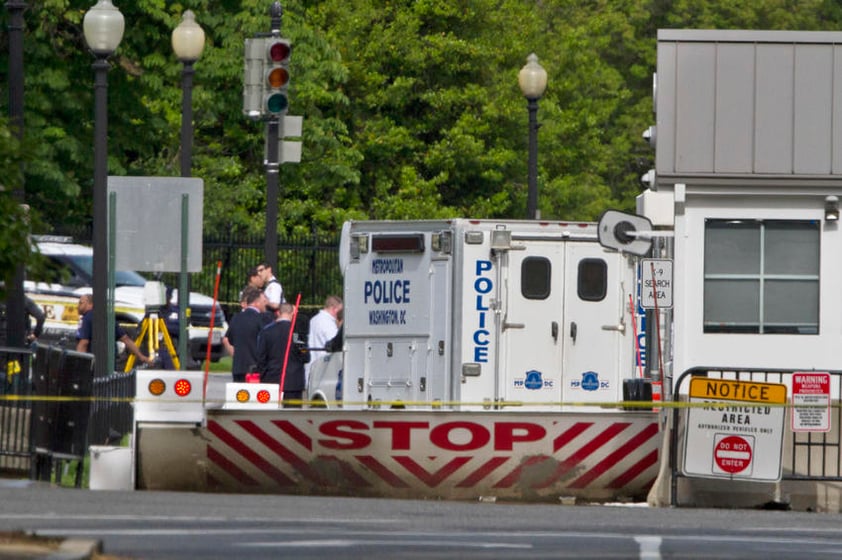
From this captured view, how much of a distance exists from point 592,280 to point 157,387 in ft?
20.1

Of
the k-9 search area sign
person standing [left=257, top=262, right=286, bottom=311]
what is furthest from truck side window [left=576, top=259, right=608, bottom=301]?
the k-9 search area sign

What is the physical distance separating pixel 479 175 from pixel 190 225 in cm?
3111

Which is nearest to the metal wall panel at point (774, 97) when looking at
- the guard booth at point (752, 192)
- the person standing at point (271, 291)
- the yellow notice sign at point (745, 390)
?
the guard booth at point (752, 192)

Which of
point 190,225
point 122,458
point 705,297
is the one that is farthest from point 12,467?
point 705,297

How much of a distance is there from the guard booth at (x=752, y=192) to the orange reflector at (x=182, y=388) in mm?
4983

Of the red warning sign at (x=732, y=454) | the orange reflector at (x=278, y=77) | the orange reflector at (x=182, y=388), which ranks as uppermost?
the orange reflector at (x=278, y=77)

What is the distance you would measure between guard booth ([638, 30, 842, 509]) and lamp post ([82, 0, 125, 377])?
5404mm

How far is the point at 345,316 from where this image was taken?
22141 millimetres

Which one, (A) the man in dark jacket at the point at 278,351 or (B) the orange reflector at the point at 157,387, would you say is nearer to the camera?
(B) the orange reflector at the point at 157,387

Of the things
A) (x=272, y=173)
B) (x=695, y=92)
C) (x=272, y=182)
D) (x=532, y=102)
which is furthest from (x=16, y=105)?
(x=532, y=102)

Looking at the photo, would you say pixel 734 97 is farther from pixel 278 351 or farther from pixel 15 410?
pixel 15 410

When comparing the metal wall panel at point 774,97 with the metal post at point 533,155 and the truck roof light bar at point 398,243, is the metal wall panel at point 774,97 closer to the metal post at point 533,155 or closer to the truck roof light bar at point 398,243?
the truck roof light bar at point 398,243

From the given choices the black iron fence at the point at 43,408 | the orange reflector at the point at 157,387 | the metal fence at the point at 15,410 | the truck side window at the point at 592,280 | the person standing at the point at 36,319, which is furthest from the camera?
the person standing at the point at 36,319

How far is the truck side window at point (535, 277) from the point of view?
21.0m
